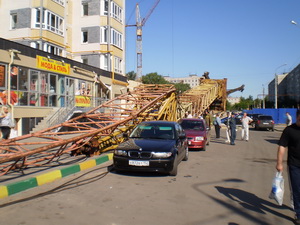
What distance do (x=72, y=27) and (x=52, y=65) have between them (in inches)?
494

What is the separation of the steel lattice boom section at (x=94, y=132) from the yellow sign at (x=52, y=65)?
19.6 feet

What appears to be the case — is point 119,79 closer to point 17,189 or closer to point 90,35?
point 90,35

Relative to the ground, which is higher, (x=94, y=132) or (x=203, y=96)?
(x=203, y=96)

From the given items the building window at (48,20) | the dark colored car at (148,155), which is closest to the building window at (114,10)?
the building window at (48,20)

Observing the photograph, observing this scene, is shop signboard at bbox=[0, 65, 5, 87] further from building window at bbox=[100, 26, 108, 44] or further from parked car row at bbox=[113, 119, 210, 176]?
building window at bbox=[100, 26, 108, 44]

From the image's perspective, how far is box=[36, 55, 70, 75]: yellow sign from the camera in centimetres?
1783

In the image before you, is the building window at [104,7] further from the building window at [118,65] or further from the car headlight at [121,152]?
the car headlight at [121,152]

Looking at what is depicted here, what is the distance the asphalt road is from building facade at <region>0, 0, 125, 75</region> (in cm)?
1910

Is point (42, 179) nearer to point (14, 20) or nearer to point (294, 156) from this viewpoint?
point (294, 156)

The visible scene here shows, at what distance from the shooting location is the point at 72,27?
98.1 feet

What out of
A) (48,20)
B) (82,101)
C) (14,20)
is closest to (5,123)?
(82,101)

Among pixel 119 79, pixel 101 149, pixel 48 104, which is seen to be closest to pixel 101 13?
pixel 119 79

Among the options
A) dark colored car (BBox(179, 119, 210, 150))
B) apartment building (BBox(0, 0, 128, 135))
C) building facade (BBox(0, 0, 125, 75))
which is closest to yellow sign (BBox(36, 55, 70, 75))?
apartment building (BBox(0, 0, 128, 135))

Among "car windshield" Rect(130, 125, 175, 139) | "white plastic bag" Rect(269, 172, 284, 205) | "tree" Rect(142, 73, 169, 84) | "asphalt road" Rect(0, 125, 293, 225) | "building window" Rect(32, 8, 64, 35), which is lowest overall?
"asphalt road" Rect(0, 125, 293, 225)
